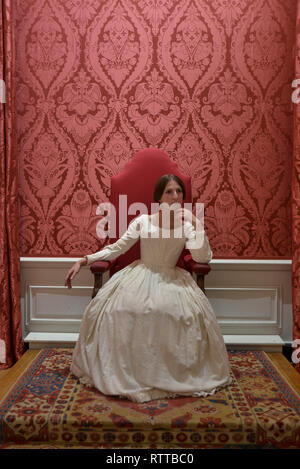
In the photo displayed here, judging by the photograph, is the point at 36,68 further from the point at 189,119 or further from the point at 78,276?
the point at 78,276

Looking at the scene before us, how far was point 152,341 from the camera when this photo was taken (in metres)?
2.19

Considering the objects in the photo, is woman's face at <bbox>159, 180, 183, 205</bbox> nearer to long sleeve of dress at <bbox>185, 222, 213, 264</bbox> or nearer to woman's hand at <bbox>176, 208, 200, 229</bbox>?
woman's hand at <bbox>176, 208, 200, 229</bbox>

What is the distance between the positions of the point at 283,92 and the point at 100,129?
143 cm

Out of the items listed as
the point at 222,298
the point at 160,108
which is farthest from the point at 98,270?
the point at 160,108

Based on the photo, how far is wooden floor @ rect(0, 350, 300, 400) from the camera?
2486 millimetres

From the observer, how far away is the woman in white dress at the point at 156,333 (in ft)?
7.16

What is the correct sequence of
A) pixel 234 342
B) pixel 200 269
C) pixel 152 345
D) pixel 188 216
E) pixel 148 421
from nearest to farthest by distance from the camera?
pixel 148 421 → pixel 152 345 → pixel 200 269 → pixel 188 216 → pixel 234 342

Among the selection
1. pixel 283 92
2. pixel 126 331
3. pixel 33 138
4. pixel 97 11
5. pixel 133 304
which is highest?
pixel 97 11

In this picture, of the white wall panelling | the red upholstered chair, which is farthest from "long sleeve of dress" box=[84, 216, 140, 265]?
the white wall panelling

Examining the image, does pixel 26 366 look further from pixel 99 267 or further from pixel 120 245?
pixel 120 245

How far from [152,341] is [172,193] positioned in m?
0.87

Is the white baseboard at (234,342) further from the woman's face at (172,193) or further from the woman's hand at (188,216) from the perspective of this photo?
the woman's face at (172,193)

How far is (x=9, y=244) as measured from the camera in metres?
2.91
